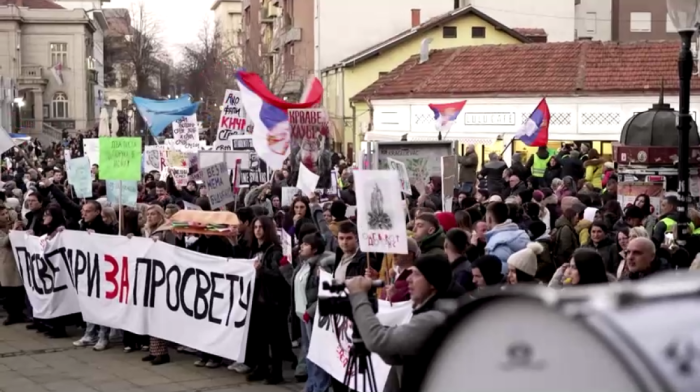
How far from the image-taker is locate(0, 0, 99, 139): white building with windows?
9062cm

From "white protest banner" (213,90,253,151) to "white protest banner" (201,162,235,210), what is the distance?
6.27 metres

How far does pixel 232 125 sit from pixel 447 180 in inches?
333

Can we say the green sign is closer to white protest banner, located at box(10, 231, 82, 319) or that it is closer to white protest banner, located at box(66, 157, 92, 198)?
white protest banner, located at box(10, 231, 82, 319)

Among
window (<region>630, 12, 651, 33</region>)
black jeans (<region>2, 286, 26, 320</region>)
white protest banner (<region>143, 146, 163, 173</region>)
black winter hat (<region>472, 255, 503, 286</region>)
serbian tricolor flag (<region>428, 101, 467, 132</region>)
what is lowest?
black jeans (<region>2, 286, 26, 320</region>)

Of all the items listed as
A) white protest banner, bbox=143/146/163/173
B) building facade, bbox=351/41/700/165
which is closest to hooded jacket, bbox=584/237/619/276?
white protest banner, bbox=143/146/163/173

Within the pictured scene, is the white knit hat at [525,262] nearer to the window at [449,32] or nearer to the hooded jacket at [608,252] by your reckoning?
the hooded jacket at [608,252]

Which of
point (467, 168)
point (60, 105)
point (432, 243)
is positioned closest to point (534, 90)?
point (467, 168)

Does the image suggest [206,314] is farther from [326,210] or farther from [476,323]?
[476,323]

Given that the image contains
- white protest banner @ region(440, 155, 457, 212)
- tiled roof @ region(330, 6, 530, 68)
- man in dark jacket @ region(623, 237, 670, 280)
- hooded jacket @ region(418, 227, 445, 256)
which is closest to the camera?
man in dark jacket @ region(623, 237, 670, 280)

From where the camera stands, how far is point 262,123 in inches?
625

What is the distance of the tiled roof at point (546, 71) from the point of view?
30.7m

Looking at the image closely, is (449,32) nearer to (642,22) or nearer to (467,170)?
(642,22)

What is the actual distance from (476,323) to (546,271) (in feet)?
19.2

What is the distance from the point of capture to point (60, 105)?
9525 centimetres
